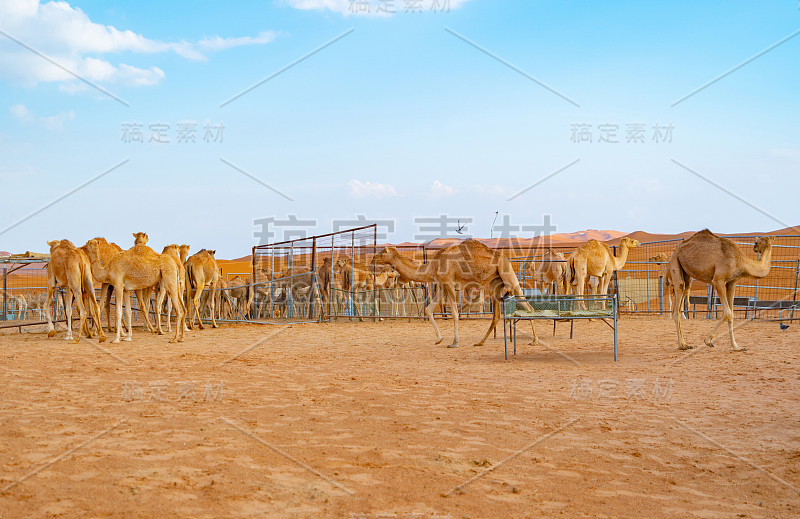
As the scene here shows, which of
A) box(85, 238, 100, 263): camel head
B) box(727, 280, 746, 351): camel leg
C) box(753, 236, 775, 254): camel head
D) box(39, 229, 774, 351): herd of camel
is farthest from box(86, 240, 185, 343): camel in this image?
box(753, 236, 775, 254): camel head

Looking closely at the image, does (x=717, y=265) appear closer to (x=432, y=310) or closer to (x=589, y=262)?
(x=432, y=310)

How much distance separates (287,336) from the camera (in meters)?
15.8

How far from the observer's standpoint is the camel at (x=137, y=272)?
14.1 metres

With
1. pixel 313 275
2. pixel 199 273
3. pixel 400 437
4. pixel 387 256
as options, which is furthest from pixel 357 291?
pixel 400 437

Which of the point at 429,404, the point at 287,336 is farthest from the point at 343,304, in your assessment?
the point at 429,404

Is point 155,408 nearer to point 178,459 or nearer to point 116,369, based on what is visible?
point 178,459

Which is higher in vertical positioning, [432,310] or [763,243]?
[763,243]

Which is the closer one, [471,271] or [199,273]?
[471,271]

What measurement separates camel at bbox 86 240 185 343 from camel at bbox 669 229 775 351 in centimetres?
1061

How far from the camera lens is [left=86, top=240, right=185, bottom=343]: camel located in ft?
46.1

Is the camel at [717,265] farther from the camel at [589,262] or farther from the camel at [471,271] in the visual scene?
the camel at [589,262]

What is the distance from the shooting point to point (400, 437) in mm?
5629

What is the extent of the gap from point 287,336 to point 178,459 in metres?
11.1

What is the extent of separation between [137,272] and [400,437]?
1041 centimetres
